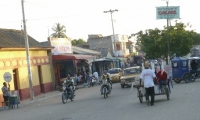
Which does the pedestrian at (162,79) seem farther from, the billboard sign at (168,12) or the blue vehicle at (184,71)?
the billboard sign at (168,12)

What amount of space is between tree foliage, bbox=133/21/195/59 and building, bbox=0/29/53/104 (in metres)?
17.6

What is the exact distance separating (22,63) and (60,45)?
12504 millimetres

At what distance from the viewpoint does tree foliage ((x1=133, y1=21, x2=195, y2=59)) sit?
4909cm

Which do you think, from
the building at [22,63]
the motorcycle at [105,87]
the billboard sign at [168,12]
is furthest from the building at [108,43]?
the motorcycle at [105,87]

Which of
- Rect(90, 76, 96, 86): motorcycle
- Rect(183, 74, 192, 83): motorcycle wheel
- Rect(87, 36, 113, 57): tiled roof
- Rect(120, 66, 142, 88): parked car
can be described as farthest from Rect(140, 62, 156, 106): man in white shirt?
Rect(87, 36, 113, 57): tiled roof

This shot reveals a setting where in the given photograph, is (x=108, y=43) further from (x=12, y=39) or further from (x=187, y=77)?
(x=187, y=77)

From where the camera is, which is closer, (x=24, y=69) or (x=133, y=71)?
(x=133, y=71)

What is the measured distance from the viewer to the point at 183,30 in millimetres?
49594

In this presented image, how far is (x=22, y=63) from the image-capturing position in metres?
32.4

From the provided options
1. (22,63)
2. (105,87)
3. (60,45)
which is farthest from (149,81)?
(60,45)

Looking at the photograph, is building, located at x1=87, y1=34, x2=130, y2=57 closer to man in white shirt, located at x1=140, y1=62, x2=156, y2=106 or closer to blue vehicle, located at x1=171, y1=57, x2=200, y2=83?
blue vehicle, located at x1=171, y1=57, x2=200, y2=83

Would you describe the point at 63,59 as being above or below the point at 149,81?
above

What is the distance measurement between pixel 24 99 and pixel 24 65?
337cm

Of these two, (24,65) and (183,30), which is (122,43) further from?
(24,65)
